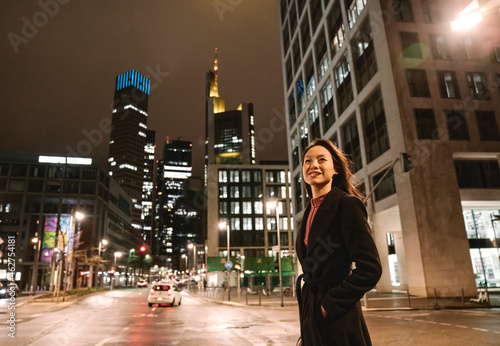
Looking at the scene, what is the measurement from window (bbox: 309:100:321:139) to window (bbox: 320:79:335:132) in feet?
6.77

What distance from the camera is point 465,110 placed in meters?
28.8

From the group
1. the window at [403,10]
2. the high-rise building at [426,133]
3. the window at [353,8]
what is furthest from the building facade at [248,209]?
the window at [403,10]

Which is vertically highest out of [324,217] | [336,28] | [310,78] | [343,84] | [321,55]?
[336,28]

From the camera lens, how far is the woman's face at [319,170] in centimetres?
303

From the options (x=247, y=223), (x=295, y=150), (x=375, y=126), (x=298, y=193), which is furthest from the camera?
(x=247, y=223)

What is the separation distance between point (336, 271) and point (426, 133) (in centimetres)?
2809

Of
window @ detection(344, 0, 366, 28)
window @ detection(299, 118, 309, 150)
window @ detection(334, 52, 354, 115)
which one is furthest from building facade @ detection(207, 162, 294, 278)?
window @ detection(344, 0, 366, 28)

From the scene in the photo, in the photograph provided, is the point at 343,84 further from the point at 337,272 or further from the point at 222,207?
the point at 222,207

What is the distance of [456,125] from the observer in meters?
28.3

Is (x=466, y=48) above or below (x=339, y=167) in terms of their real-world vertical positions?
above

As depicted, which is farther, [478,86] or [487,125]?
[478,86]

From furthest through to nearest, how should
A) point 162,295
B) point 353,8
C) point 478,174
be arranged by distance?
point 353,8 < point 478,174 < point 162,295

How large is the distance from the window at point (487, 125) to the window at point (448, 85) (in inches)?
90.7

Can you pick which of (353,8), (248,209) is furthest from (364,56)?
(248,209)
